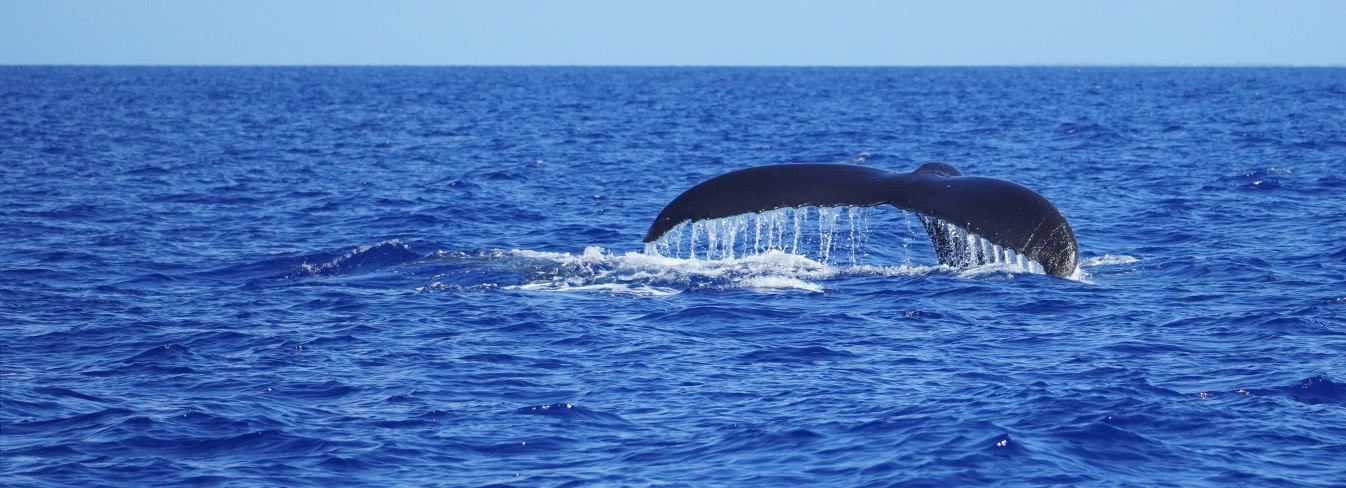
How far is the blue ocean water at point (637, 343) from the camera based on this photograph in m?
9.41

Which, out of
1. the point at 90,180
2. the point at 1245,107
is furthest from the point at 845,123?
the point at 90,180

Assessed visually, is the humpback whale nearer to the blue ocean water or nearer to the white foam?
the blue ocean water

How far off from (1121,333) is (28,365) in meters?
9.19

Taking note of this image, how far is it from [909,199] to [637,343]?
8.62ft

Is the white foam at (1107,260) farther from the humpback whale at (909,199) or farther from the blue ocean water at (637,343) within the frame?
the humpback whale at (909,199)

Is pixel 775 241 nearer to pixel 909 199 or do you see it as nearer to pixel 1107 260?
pixel 1107 260

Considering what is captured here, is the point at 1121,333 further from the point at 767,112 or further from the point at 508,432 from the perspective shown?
the point at 767,112

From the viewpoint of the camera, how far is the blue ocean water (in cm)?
941

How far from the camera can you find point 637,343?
12.7 m

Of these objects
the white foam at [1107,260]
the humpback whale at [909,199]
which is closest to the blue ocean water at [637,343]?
the white foam at [1107,260]

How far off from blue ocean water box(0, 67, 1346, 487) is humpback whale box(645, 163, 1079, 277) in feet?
3.22

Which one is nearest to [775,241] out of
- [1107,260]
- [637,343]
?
[1107,260]

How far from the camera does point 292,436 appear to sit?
991 cm

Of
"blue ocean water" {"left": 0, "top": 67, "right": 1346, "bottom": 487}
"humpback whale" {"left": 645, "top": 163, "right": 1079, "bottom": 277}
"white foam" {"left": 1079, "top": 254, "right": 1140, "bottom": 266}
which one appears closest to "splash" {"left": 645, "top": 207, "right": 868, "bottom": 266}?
"blue ocean water" {"left": 0, "top": 67, "right": 1346, "bottom": 487}
